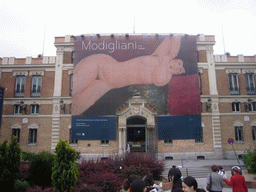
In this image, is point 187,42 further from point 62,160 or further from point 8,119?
point 8,119

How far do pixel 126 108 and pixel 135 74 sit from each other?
4.09 metres

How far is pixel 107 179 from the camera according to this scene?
8.62 meters

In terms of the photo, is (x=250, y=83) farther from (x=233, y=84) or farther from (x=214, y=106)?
(x=214, y=106)

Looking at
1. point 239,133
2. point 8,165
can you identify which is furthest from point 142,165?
point 239,133

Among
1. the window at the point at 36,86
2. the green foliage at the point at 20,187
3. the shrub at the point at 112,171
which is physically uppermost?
the window at the point at 36,86

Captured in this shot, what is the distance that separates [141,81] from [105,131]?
6955mm

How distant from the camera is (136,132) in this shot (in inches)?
865

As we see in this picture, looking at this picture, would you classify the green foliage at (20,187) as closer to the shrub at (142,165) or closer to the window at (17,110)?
the shrub at (142,165)

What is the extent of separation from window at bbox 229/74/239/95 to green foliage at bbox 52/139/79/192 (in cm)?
2129

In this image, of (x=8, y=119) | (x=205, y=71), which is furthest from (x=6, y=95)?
(x=205, y=71)

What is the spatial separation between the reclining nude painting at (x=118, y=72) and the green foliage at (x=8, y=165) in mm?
13373

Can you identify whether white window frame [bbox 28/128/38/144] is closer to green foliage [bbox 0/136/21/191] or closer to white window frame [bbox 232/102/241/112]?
green foliage [bbox 0/136/21/191]

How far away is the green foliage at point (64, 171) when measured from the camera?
7439 mm

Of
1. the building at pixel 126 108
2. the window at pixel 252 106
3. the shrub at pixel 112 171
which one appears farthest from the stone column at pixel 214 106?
the shrub at pixel 112 171
